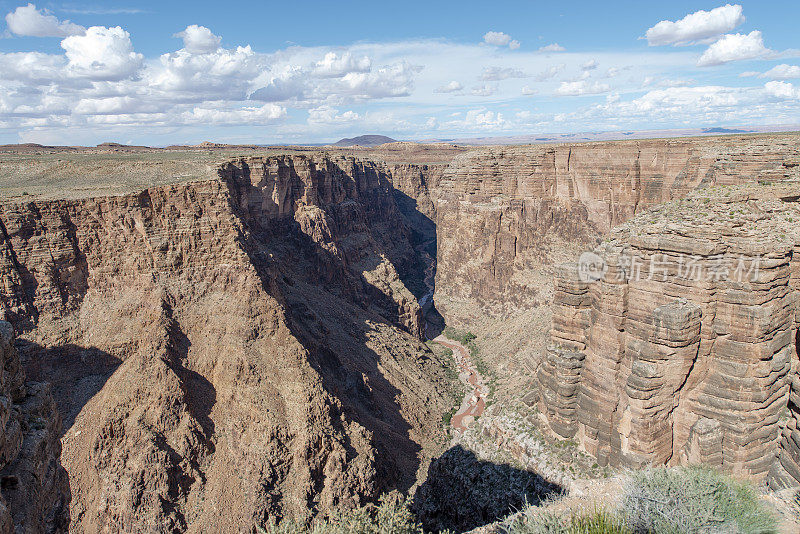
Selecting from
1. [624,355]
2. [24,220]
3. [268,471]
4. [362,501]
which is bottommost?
[362,501]

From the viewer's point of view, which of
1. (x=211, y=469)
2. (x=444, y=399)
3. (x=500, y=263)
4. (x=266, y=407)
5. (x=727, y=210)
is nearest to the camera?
(x=727, y=210)

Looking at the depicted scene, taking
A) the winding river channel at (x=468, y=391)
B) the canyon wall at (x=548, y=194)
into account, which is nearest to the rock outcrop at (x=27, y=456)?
the winding river channel at (x=468, y=391)

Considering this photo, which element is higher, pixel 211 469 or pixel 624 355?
pixel 624 355

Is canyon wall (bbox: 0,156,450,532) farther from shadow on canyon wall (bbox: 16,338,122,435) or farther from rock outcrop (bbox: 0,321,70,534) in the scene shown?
rock outcrop (bbox: 0,321,70,534)

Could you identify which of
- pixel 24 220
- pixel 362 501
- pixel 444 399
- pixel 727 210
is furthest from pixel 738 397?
pixel 24 220

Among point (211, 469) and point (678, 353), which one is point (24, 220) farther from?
point (678, 353)

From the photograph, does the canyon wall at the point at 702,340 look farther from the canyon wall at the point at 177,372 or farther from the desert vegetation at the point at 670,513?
the canyon wall at the point at 177,372

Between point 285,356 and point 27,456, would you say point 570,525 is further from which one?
point 285,356
